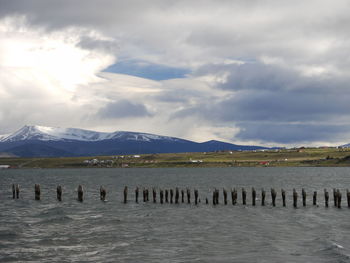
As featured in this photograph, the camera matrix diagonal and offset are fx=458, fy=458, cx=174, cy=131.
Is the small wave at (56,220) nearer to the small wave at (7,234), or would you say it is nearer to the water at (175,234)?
the water at (175,234)

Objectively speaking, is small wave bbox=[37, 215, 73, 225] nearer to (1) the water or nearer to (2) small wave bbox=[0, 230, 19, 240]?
(1) the water

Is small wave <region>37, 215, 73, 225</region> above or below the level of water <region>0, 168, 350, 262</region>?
above

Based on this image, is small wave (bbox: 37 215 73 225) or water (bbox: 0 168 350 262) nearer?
water (bbox: 0 168 350 262)

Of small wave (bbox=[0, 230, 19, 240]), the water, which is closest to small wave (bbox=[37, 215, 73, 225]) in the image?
the water

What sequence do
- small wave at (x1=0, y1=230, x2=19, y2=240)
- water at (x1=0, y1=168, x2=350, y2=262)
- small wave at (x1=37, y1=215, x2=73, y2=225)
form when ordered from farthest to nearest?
small wave at (x1=37, y1=215, x2=73, y2=225) → small wave at (x1=0, y1=230, x2=19, y2=240) → water at (x1=0, y1=168, x2=350, y2=262)

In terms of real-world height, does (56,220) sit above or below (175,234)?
above

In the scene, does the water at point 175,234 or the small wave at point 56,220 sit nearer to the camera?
the water at point 175,234

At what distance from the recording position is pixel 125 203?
7531 cm

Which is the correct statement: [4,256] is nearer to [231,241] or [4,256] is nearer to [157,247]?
[157,247]

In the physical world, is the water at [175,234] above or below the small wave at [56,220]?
below

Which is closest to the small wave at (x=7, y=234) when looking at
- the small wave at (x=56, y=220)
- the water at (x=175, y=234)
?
the water at (x=175, y=234)

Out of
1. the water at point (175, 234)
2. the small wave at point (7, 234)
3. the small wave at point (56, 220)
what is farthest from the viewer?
the small wave at point (56, 220)

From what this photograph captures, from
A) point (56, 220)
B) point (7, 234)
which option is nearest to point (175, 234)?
point (7, 234)

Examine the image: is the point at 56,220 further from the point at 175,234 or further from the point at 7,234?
the point at 175,234
